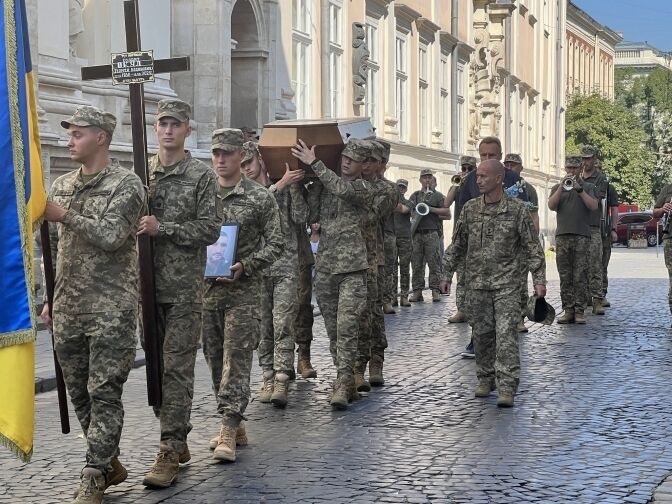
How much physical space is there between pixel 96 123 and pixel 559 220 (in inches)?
443

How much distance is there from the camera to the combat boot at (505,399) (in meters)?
10.6

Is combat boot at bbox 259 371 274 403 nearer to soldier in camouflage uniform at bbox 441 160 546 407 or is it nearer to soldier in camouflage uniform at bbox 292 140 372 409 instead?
soldier in camouflage uniform at bbox 292 140 372 409

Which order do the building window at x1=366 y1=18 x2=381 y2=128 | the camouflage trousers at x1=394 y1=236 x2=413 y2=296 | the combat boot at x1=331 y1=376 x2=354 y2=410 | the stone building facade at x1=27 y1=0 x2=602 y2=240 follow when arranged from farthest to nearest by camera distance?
the building window at x1=366 y1=18 x2=381 y2=128 → the camouflage trousers at x1=394 y1=236 x2=413 y2=296 → the stone building facade at x1=27 y1=0 x2=602 y2=240 → the combat boot at x1=331 y1=376 x2=354 y2=410

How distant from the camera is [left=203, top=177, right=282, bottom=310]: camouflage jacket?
8.83 m

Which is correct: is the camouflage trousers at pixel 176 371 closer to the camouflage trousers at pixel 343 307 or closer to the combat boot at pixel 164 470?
the combat boot at pixel 164 470

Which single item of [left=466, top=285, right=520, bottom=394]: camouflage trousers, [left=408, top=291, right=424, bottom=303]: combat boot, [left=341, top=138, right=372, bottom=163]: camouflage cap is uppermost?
[left=341, top=138, right=372, bottom=163]: camouflage cap

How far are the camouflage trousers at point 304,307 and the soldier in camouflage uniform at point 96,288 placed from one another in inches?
164

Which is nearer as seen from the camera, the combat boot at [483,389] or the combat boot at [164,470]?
the combat boot at [164,470]

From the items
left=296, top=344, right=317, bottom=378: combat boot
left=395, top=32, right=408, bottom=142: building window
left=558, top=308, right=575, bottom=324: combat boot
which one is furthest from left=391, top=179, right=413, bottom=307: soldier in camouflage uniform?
left=395, top=32, right=408, bottom=142: building window

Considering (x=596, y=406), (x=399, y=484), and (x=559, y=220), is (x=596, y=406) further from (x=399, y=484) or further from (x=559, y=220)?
(x=559, y=220)

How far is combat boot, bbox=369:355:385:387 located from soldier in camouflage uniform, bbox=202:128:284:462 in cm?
287

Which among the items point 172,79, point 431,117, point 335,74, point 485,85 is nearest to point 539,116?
point 485,85

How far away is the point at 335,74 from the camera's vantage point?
31.9m

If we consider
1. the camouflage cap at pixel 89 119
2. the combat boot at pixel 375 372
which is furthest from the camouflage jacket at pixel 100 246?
the combat boot at pixel 375 372
